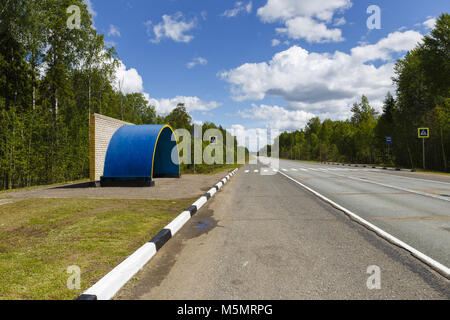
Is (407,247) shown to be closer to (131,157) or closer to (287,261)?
(287,261)

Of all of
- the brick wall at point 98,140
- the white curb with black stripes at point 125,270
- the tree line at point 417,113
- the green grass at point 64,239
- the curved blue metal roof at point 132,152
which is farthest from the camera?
the tree line at point 417,113

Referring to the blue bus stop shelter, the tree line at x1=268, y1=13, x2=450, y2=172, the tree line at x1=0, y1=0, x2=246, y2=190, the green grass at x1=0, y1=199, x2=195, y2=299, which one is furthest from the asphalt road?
the tree line at x1=268, y1=13, x2=450, y2=172

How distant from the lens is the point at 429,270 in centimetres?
321

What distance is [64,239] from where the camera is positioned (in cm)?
446

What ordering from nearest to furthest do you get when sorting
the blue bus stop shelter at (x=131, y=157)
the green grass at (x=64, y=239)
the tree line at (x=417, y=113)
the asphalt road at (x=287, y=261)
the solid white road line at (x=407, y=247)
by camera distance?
the asphalt road at (x=287, y=261), the green grass at (x=64, y=239), the solid white road line at (x=407, y=247), the blue bus stop shelter at (x=131, y=157), the tree line at (x=417, y=113)

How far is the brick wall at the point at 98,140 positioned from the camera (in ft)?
42.5

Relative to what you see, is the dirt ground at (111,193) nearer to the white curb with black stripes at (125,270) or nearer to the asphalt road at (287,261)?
the asphalt road at (287,261)

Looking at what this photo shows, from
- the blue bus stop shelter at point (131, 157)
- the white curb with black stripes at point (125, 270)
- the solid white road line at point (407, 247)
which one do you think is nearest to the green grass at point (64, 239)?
the white curb with black stripes at point (125, 270)

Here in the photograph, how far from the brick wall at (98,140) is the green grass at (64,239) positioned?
5.28 metres

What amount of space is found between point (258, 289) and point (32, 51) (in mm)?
23349

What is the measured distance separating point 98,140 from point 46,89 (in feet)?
35.5

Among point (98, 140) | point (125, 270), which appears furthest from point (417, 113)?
point (125, 270)

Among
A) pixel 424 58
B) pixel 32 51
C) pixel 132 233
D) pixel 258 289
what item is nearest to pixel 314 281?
pixel 258 289
